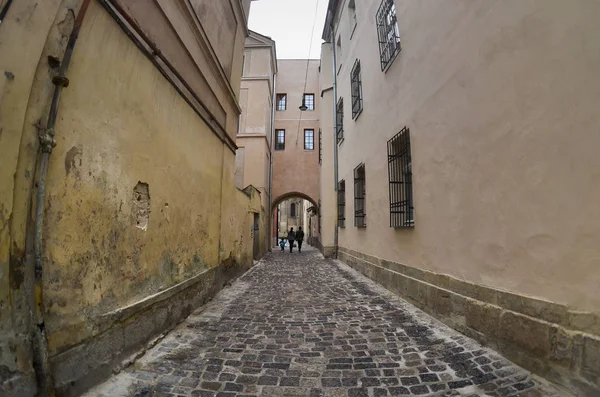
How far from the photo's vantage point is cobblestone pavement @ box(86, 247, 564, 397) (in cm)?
247

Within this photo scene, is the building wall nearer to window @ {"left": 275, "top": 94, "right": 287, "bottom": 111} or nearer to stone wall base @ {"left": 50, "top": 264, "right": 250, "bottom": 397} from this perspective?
window @ {"left": 275, "top": 94, "right": 287, "bottom": 111}

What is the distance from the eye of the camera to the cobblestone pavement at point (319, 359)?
2471 mm

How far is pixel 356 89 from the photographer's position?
958 cm

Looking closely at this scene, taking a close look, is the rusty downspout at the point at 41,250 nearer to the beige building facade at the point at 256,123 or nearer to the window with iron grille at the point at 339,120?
the window with iron grille at the point at 339,120

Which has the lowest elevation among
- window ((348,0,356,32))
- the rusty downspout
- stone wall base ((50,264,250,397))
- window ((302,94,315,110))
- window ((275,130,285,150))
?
stone wall base ((50,264,250,397))

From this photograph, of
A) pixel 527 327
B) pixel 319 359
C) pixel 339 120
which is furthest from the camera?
pixel 339 120

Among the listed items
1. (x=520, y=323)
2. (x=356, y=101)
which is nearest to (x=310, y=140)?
(x=356, y=101)

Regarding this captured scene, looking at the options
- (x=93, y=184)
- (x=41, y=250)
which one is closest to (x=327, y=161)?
(x=93, y=184)

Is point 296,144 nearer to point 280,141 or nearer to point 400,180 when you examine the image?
point 280,141

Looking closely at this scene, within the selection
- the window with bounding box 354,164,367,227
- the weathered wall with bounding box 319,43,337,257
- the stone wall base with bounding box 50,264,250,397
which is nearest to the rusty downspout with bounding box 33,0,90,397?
the stone wall base with bounding box 50,264,250,397

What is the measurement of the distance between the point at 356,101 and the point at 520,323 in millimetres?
7825

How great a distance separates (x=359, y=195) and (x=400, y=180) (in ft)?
10.4

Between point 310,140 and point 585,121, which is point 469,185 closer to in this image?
point 585,121

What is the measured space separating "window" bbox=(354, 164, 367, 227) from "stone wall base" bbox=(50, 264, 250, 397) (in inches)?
213
